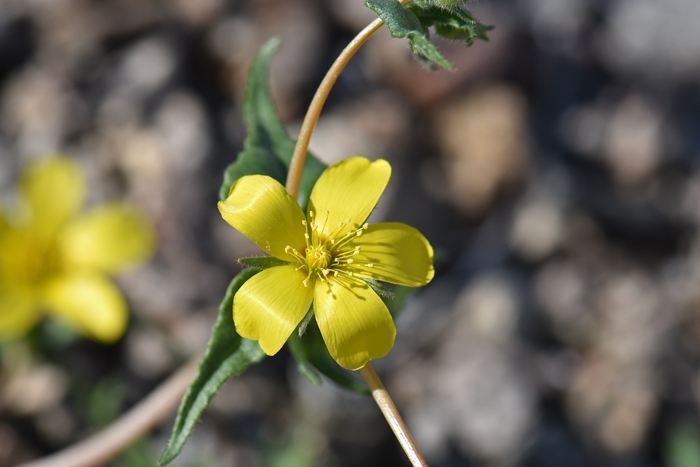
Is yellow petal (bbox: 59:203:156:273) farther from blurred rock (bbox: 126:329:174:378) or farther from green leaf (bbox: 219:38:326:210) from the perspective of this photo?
green leaf (bbox: 219:38:326:210)

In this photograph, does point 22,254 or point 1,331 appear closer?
point 1,331

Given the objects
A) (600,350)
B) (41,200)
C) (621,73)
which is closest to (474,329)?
(600,350)

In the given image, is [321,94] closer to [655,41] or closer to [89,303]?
[89,303]

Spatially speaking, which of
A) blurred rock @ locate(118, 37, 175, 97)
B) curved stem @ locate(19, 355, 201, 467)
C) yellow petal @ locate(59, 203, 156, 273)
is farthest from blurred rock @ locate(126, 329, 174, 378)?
blurred rock @ locate(118, 37, 175, 97)

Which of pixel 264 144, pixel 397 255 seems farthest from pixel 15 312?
pixel 397 255

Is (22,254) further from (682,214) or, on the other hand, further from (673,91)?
(673,91)
